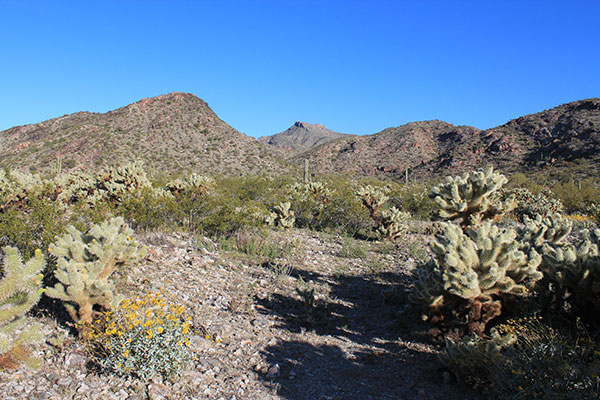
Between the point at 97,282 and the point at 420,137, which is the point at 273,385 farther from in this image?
the point at 420,137

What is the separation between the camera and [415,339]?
16.8 ft

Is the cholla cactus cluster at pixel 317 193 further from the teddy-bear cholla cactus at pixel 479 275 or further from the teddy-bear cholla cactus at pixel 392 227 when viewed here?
the teddy-bear cholla cactus at pixel 479 275

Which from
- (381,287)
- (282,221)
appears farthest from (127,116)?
(381,287)

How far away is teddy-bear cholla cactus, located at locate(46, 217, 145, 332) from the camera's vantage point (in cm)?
397

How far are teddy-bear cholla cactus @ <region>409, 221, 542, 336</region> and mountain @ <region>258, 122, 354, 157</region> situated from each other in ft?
256

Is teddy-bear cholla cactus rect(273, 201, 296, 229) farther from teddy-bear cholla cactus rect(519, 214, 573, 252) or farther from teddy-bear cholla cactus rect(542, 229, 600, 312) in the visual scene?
teddy-bear cholla cactus rect(542, 229, 600, 312)

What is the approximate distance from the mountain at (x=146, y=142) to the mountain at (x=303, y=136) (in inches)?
1596

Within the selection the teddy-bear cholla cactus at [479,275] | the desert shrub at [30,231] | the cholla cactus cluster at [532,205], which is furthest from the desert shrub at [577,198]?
the desert shrub at [30,231]

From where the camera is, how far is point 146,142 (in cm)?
3597

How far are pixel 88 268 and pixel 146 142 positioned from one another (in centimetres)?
3438

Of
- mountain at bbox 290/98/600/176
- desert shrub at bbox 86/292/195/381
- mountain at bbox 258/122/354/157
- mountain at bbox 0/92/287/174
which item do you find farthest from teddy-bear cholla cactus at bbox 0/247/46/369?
mountain at bbox 258/122/354/157

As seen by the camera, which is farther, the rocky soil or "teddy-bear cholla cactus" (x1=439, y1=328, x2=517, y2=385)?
"teddy-bear cholla cactus" (x1=439, y1=328, x2=517, y2=385)

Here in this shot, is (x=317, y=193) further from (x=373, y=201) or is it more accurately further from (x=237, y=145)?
(x=237, y=145)

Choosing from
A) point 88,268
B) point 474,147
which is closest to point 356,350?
point 88,268
